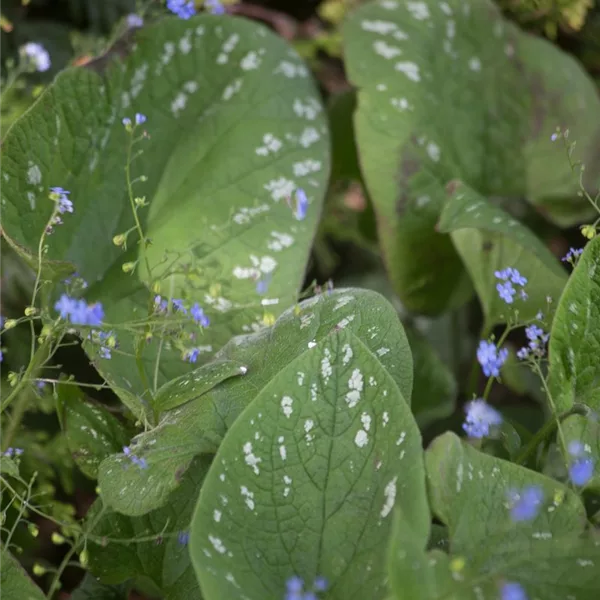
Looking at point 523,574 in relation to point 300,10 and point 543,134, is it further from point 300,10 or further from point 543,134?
point 300,10

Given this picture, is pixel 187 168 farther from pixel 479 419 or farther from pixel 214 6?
pixel 479 419

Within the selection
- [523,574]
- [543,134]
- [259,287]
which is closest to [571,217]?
[543,134]

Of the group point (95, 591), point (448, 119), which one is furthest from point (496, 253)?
point (95, 591)

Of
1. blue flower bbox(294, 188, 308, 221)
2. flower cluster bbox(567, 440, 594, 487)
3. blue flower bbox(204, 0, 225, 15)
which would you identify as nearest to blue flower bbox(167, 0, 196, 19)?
blue flower bbox(204, 0, 225, 15)

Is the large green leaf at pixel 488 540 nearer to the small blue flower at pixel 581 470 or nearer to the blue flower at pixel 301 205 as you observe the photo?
the small blue flower at pixel 581 470

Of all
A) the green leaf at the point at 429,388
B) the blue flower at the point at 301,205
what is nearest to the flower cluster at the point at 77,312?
the blue flower at the point at 301,205
